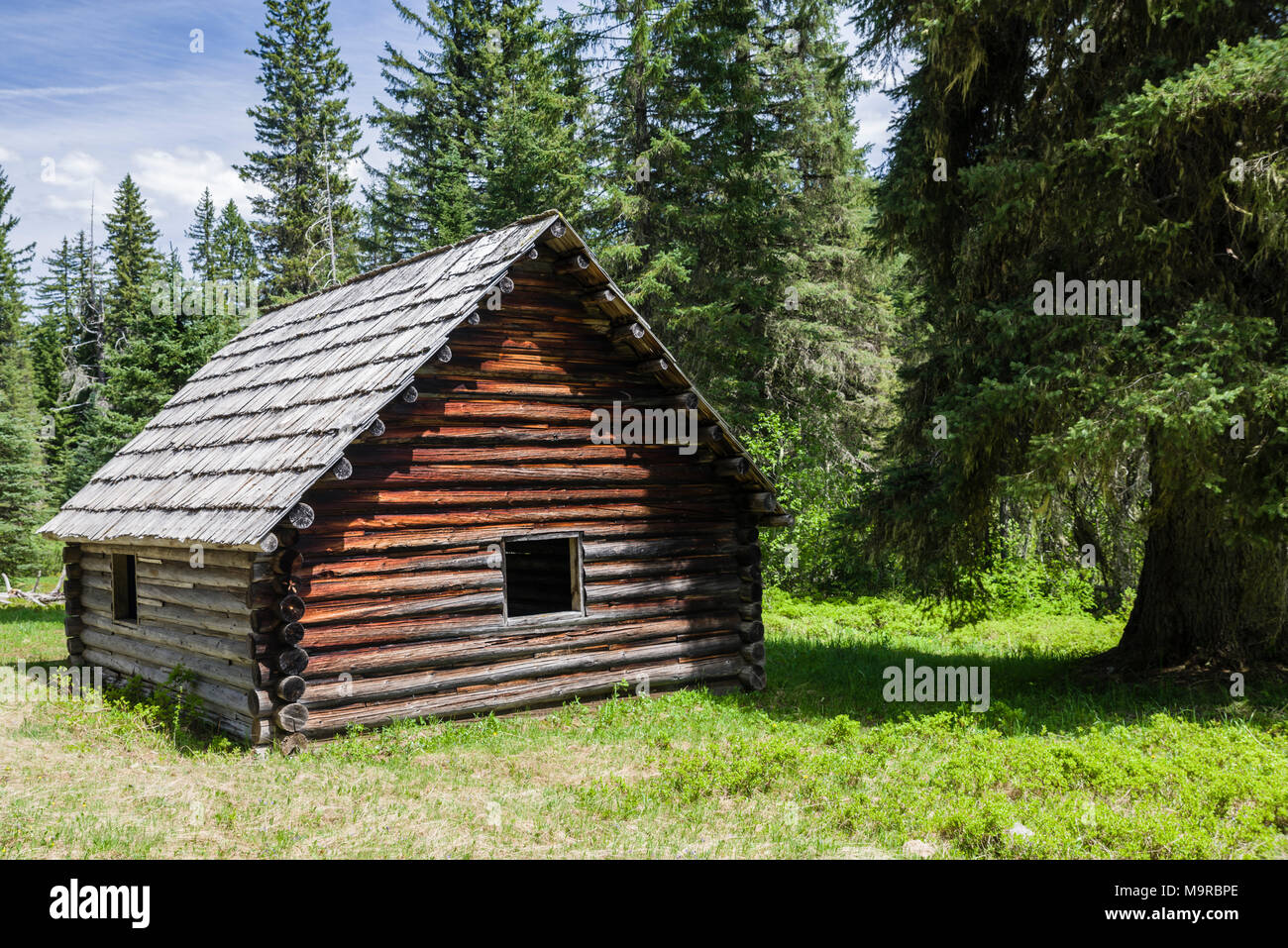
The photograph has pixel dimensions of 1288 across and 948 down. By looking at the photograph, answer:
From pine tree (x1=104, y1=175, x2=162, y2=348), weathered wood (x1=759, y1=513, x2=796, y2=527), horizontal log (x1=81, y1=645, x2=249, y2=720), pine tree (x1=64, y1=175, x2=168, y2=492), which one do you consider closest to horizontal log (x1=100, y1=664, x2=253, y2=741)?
horizontal log (x1=81, y1=645, x2=249, y2=720)

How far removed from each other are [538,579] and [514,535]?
4.69 metres

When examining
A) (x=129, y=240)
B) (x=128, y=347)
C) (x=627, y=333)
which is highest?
(x=129, y=240)

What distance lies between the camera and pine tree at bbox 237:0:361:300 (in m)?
39.7

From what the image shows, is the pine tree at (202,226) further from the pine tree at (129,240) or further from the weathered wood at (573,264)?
the weathered wood at (573,264)

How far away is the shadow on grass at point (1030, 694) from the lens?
10141mm

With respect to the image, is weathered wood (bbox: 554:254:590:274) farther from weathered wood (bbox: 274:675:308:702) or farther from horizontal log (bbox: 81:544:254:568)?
weathered wood (bbox: 274:675:308:702)

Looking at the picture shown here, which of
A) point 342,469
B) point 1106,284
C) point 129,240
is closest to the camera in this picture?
point 342,469

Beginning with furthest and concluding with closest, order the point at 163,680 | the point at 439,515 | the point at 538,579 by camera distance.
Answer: the point at 538,579
the point at 163,680
the point at 439,515

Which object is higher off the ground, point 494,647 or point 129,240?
point 129,240

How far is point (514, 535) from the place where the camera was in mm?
10711

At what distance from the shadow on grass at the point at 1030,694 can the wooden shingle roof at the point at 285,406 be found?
299cm

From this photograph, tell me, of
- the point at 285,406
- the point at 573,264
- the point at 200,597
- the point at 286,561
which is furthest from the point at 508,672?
the point at 573,264

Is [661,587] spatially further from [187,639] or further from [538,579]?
[187,639]

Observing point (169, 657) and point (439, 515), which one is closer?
point (439, 515)
